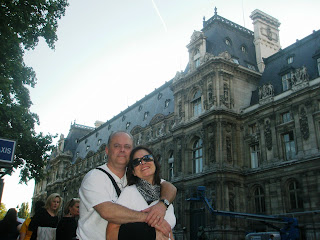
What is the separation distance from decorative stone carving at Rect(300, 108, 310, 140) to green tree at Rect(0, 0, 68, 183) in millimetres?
19346

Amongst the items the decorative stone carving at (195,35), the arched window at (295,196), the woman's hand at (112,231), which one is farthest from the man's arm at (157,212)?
the decorative stone carving at (195,35)

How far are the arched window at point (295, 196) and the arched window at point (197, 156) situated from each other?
9111 mm

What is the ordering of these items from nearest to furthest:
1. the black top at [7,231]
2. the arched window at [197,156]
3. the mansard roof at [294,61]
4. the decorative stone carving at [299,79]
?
the black top at [7,231] → the decorative stone carving at [299,79] → the mansard roof at [294,61] → the arched window at [197,156]

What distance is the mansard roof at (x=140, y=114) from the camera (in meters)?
44.7

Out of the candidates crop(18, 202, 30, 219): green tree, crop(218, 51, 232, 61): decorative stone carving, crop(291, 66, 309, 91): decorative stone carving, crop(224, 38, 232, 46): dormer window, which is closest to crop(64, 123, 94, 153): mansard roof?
crop(18, 202, 30, 219): green tree

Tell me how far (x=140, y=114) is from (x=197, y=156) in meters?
19.5

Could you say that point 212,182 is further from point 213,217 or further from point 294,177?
point 294,177

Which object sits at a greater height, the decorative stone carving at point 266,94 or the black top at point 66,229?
the decorative stone carving at point 266,94

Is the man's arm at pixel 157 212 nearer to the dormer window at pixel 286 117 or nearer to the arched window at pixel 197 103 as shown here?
the dormer window at pixel 286 117

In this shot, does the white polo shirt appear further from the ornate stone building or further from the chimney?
the chimney

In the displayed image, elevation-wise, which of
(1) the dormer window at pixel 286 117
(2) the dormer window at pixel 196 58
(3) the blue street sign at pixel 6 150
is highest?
(2) the dormer window at pixel 196 58

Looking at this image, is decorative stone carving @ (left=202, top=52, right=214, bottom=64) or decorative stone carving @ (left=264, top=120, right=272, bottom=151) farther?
decorative stone carving @ (left=202, top=52, right=214, bottom=64)

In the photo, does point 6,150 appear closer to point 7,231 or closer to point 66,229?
point 7,231

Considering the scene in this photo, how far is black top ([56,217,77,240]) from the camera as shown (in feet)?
20.0
